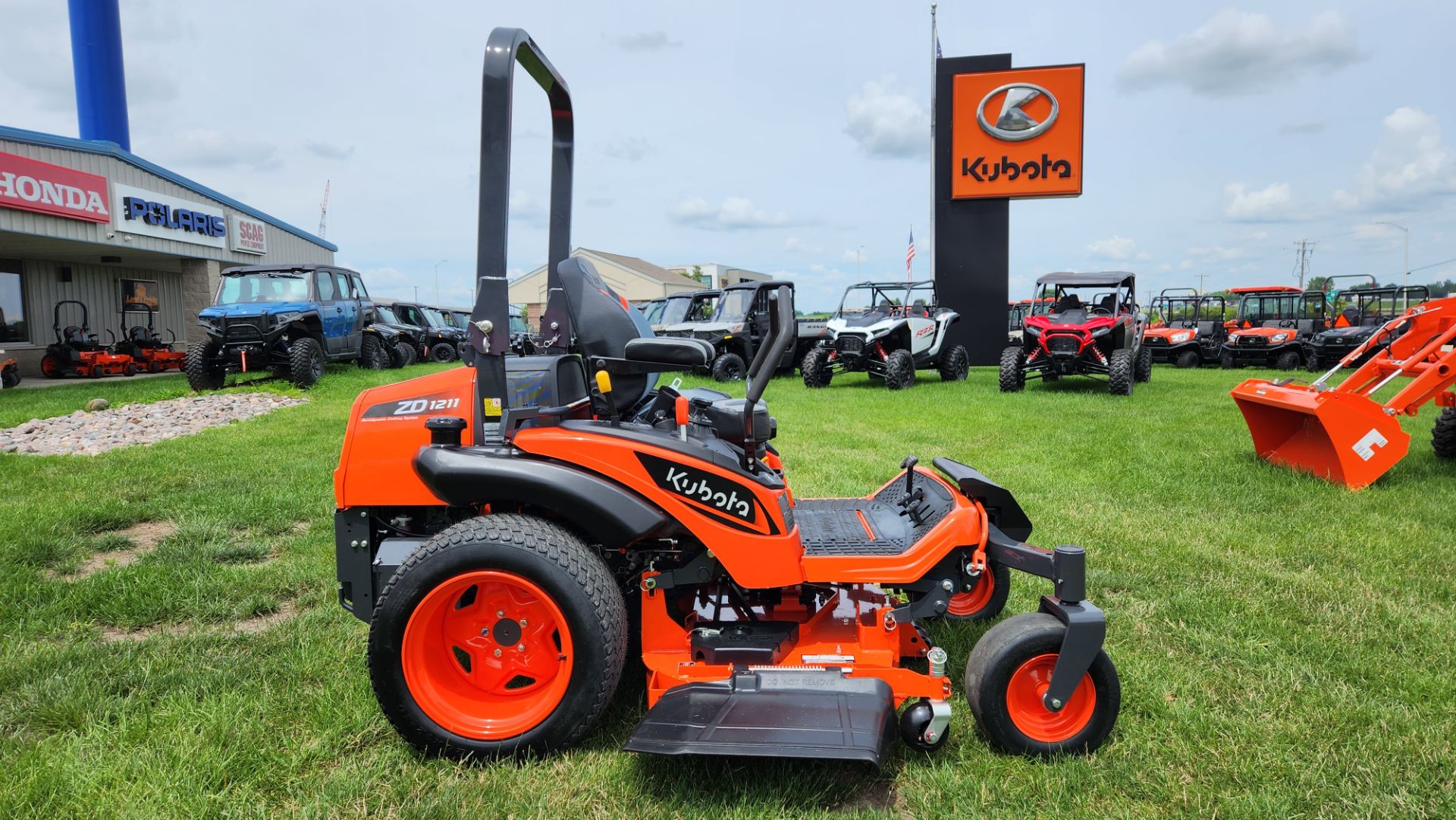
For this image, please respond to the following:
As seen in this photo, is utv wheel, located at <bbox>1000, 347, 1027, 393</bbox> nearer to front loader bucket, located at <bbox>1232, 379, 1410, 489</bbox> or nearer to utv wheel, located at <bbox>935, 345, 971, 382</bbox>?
utv wheel, located at <bbox>935, 345, 971, 382</bbox>

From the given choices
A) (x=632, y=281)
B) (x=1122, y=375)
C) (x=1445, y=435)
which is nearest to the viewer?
(x=1445, y=435)

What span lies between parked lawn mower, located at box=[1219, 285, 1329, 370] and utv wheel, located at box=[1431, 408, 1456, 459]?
536 inches

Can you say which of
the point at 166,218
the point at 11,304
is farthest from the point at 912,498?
the point at 11,304

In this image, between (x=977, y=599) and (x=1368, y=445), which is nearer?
(x=977, y=599)

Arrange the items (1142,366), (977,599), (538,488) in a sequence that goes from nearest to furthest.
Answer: (538,488) < (977,599) < (1142,366)

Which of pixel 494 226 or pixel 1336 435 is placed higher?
pixel 494 226

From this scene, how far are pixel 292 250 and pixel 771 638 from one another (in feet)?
92.9

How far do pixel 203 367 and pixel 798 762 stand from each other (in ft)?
45.0

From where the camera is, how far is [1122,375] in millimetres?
12891

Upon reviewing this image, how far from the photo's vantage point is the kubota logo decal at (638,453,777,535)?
269cm

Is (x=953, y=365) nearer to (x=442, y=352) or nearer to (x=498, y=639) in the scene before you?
(x=442, y=352)

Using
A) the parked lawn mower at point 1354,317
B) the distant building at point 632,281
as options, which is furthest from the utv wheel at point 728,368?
the distant building at point 632,281

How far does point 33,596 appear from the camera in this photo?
13.1ft

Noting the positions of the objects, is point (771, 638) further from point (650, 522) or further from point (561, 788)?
point (561, 788)
